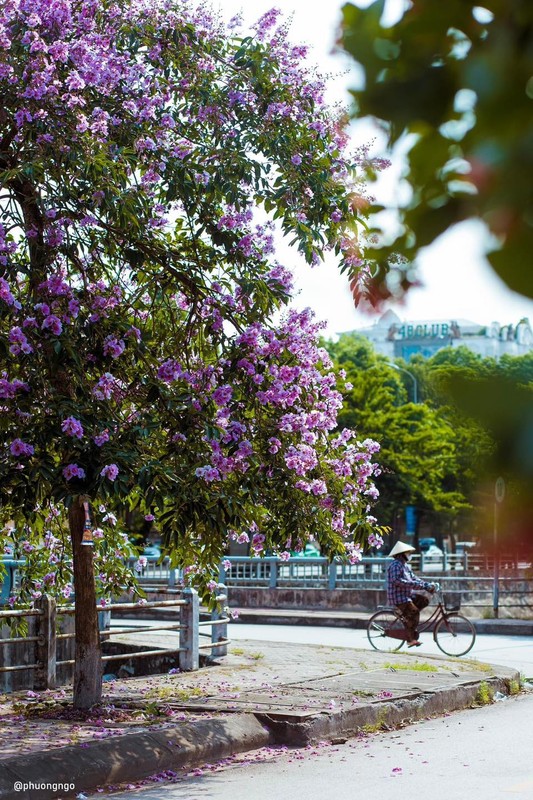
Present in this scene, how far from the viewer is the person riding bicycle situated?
16.1m

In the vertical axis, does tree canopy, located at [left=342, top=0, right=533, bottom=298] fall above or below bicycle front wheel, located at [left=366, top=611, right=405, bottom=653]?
above

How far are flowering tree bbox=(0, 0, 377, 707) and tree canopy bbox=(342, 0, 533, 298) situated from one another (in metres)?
7.01

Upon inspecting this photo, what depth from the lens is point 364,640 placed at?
63.8 ft

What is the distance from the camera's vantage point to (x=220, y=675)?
41.4 ft

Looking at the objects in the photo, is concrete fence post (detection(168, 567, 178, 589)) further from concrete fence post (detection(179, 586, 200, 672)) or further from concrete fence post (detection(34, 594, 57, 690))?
concrete fence post (detection(34, 594, 57, 690))

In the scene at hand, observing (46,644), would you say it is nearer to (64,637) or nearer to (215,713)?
(64,637)

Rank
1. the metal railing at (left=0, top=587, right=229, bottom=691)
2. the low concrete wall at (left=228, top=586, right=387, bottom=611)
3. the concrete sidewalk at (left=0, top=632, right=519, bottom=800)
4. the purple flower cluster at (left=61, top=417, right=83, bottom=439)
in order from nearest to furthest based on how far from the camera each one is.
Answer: the concrete sidewalk at (left=0, top=632, right=519, bottom=800)
the purple flower cluster at (left=61, top=417, right=83, bottom=439)
the metal railing at (left=0, top=587, right=229, bottom=691)
the low concrete wall at (left=228, top=586, right=387, bottom=611)

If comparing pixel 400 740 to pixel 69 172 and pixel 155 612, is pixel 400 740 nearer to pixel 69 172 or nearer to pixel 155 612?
pixel 69 172

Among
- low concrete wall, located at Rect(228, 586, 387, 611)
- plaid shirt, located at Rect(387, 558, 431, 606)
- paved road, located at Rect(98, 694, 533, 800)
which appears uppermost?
plaid shirt, located at Rect(387, 558, 431, 606)

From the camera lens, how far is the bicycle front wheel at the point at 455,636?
16297 mm

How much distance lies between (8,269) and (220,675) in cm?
571

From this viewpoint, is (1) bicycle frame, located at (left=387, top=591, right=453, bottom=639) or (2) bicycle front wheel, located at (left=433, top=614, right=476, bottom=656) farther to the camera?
(2) bicycle front wheel, located at (left=433, top=614, right=476, bottom=656)

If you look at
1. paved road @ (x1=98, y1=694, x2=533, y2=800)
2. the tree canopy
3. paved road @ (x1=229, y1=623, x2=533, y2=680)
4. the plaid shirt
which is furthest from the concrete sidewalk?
the tree canopy

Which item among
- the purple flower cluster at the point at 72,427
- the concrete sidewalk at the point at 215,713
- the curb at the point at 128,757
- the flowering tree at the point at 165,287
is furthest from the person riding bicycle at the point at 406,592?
the purple flower cluster at the point at 72,427
